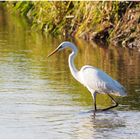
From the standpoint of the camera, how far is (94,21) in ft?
87.1

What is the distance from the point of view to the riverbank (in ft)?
82.3

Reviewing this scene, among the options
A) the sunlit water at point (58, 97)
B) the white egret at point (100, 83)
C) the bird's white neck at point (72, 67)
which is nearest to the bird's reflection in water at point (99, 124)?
the sunlit water at point (58, 97)

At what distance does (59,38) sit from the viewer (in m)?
27.2

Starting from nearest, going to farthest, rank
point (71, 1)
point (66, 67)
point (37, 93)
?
1. point (37, 93)
2. point (66, 67)
3. point (71, 1)

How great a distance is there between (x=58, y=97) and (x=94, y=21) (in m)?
12.0

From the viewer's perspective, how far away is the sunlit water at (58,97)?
39.0ft

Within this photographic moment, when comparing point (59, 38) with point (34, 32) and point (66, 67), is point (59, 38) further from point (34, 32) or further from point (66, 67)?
point (66, 67)

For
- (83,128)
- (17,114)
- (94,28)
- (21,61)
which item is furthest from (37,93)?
(94,28)

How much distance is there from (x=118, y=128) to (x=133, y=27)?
1302cm

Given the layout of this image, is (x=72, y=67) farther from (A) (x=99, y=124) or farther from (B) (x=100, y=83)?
(A) (x=99, y=124)

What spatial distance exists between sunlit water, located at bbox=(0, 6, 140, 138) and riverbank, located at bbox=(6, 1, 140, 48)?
3.51 ft

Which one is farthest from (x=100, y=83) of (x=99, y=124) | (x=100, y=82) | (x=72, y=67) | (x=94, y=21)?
(x=94, y=21)

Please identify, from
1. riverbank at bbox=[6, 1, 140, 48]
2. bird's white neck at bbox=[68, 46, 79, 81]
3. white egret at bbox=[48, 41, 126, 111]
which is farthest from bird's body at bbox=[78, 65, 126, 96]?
riverbank at bbox=[6, 1, 140, 48]

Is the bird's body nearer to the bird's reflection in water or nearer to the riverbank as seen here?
the bird's reflection in water
